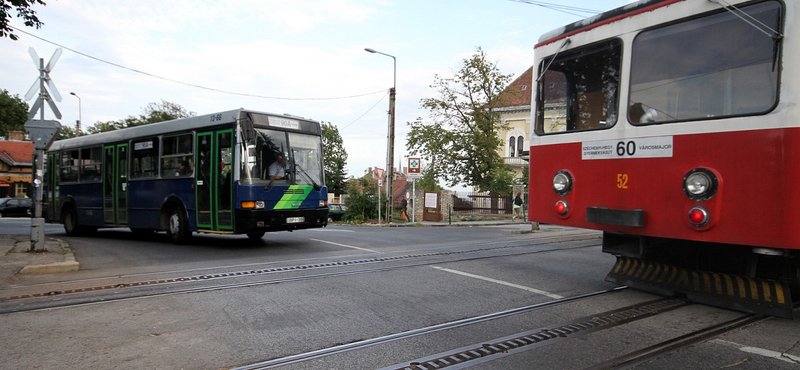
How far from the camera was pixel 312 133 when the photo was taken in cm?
1124

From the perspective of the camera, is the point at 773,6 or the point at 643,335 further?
the point at 643,335

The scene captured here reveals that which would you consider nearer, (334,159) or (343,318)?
(343,318)

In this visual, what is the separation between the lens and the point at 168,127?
11.6m

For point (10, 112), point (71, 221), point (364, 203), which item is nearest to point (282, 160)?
point (71, 221)

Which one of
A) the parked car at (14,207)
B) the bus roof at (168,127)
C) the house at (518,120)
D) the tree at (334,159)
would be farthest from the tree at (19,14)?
the tree at (334,159)

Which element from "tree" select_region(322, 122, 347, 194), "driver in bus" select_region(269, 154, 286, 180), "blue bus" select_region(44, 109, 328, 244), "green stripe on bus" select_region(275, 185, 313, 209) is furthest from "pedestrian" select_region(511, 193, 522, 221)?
"tree" select_region(322, 122, 347, 194)

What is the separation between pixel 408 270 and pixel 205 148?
5.64m

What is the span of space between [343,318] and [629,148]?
3.38m

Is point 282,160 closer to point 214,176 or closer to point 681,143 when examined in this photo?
point 214,176

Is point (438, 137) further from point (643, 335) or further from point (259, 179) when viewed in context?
point (643, 335)

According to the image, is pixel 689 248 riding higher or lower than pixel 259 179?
lower

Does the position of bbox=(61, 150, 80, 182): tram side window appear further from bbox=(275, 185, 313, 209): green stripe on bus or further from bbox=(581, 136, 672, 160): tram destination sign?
bbox=(581, 136, 672, 160): tram destination sign

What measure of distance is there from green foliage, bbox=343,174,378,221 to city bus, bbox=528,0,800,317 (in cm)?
2061

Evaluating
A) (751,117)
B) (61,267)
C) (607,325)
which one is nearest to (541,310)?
(607,325)
